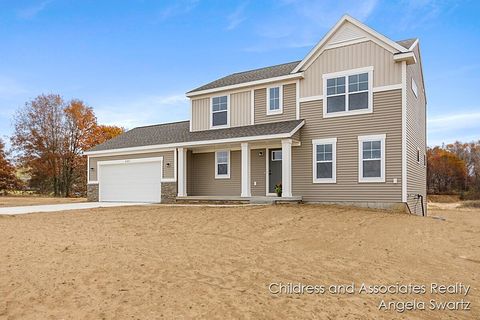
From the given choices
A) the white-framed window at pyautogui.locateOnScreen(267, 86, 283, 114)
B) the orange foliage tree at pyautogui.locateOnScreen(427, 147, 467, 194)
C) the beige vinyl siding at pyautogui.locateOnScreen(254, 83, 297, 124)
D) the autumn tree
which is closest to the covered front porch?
the beige vinyl siding at pyautogui.locateOnScreen(254, 83, 297, 124)

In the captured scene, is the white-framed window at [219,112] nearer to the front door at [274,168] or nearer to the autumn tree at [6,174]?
the front door at [274,168]

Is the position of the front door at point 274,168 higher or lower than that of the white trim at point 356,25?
lower

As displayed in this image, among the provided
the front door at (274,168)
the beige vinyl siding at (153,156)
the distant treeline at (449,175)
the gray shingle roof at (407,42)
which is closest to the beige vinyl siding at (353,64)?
the gray shingle roof at (407,42)

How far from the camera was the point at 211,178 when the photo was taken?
59.1ft

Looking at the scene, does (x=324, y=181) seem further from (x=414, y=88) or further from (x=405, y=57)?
(x=414, y=88)

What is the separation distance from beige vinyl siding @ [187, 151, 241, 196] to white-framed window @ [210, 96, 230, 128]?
1533 millimetres

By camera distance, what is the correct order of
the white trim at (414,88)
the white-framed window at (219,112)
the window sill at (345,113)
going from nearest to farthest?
1. the window sill at (345,113)
2. the white trim at (414,88)
3. the white-framed window at (219,112)

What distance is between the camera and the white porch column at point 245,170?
51.3 feet

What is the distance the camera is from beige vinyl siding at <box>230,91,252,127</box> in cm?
1733

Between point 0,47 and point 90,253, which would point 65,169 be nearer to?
point 0,47

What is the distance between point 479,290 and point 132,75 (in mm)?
22421

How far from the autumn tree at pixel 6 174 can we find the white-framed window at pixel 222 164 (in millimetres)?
27197

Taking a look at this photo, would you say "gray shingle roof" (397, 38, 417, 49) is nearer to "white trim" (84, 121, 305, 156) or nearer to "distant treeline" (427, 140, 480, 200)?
"white trim" (84, 121, 305, 156)

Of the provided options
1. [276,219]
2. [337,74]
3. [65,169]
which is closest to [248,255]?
[276,219]
